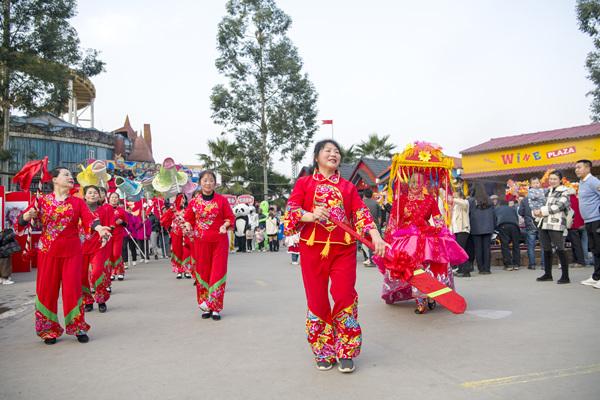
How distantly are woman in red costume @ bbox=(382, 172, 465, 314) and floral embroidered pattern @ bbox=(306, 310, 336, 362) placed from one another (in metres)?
2.37

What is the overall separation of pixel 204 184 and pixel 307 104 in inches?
1070

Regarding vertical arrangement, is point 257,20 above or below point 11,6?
above

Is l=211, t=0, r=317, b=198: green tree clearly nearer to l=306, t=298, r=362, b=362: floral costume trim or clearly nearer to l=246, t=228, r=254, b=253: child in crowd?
l=246, t=228, r=254, b=253: child in crowd

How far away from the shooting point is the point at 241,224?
20625mm

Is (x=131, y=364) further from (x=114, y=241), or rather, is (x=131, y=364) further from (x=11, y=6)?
(x=11, y=6)

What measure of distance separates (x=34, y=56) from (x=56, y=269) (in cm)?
1682

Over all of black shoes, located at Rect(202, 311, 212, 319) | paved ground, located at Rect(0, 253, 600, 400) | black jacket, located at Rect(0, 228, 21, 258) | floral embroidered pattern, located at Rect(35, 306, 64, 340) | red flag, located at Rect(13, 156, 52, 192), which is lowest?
paved ground, located at Rect(0, 253, 600, 400)

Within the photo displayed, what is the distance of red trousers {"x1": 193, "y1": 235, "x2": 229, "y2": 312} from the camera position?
6594mm

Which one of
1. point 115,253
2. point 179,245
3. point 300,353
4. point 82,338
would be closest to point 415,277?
point 300,353

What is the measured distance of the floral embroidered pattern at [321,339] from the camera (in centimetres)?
419

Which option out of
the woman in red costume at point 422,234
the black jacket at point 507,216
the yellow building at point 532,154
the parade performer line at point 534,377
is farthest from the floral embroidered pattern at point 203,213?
the yellow building at point 532,154

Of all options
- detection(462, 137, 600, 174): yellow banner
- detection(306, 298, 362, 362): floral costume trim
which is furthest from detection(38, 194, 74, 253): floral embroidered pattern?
detection(462, 137, 600, 174): yellow banner

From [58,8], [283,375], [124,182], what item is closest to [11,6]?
[58,8]

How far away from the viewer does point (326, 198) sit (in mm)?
4430
